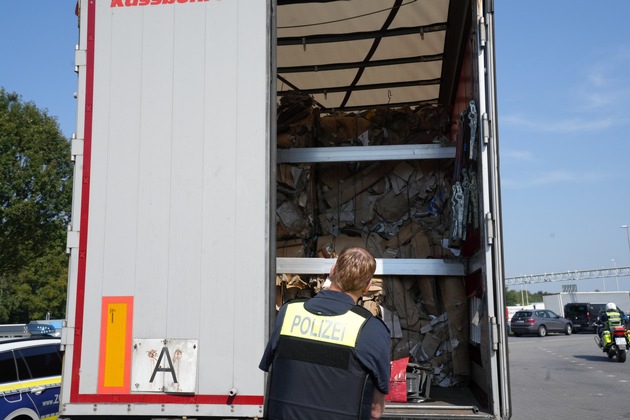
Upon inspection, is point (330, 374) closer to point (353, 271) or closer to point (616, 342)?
point (353, 271)

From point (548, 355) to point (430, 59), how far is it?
14741 mm

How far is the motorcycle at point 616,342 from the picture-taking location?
636 inches

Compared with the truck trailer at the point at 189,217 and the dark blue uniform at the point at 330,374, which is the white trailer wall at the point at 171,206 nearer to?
the truck trailer at the point at 189,217

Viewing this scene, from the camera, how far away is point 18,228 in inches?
808

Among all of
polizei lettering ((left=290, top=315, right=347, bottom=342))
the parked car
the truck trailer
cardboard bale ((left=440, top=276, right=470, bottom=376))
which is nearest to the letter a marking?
the truck trailer

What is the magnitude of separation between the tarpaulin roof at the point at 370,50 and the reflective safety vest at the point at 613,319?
11685mm

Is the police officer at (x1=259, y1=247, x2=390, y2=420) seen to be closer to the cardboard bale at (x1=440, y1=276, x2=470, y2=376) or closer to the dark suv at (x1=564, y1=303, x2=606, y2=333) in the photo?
the cardboard bale at (x1=440, y1=276, x2=470, y2=376)

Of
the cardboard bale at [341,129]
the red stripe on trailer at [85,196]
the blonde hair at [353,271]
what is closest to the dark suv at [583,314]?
the cardboard bale at [341,129]

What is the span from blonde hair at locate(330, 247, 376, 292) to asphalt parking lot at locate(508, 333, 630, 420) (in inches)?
289

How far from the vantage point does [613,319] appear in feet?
54.6

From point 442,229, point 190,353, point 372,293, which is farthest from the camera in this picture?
point 442,229

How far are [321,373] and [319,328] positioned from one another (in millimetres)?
172

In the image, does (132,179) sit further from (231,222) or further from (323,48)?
(323,48)

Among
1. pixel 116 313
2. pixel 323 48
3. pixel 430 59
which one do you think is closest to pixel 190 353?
pixel 116 313
